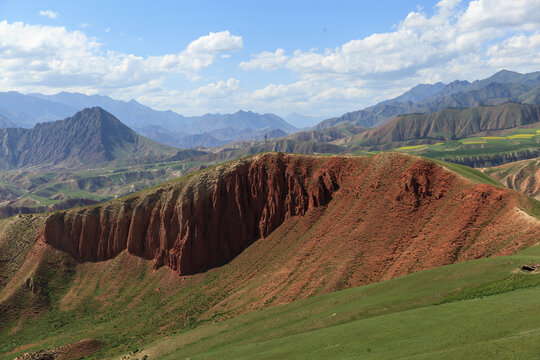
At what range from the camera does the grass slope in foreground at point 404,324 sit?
83.5 ft

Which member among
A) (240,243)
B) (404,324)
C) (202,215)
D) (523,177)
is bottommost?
(240,243)

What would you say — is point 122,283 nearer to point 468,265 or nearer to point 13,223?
point 13,223

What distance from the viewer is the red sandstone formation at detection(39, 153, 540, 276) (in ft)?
199

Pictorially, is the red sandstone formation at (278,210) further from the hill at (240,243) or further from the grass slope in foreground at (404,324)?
the grass slope in foreground at (404,324)

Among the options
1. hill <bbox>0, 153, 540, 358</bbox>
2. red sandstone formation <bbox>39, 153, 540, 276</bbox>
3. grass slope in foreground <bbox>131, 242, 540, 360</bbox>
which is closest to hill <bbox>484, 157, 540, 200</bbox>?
hill <bbox>0, 153, 540, 358</bbox>

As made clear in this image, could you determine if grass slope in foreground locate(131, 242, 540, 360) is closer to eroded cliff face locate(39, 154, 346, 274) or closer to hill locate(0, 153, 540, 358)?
hill locate(0, 153, 540, 358)

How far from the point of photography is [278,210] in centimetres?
8481

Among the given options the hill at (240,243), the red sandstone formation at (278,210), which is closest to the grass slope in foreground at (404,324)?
the hill at (240,243)

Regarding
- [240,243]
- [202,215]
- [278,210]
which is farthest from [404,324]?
[202,215]

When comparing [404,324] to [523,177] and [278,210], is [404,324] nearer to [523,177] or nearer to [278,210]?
[278,210]

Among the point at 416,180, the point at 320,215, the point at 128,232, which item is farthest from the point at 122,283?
the point at 416,180

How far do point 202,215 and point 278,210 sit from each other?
62.7ft

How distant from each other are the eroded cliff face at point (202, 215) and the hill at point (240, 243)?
0.89 ft

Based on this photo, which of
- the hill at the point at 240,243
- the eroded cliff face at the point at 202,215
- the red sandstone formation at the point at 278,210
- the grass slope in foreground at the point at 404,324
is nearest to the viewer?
the grass slope in foreground at the point at 404,324
